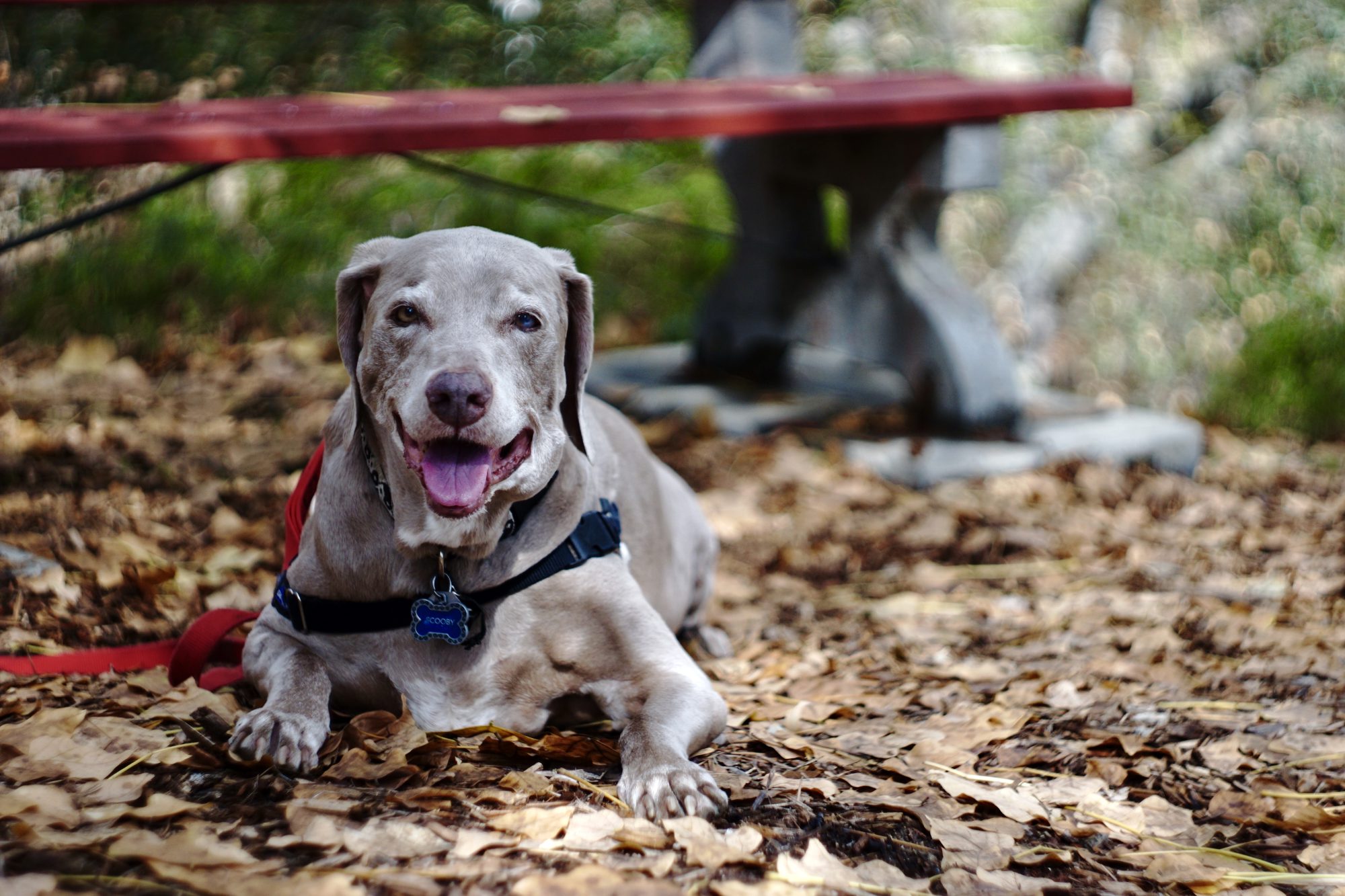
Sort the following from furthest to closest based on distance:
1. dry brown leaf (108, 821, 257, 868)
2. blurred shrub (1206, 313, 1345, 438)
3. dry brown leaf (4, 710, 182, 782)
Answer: blurred shrub (1206, 313, 1345, 438)
dry brown leaf (4, 710, 182, 782)
dry brown leaf (108, 821, 257, 868)

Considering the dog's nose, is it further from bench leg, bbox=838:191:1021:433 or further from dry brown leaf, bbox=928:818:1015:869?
bench leg, bbox=838:191:1021:433

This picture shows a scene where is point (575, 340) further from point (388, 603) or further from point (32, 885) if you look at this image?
point (32, 885)

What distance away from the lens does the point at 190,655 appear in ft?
9.05

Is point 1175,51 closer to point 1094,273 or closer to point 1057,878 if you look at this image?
point 1094,273

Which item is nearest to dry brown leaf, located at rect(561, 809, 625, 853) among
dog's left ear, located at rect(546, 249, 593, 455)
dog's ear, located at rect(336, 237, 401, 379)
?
dog's left ear, located at rect(546, 249, 593, 455)

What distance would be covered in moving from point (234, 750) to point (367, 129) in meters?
2.10

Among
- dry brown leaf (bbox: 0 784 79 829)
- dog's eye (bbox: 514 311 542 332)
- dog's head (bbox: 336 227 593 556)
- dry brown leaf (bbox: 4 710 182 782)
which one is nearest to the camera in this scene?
dry brown leaf (bbox: 0 784 79 829)

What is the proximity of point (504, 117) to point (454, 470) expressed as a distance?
201 centimetres

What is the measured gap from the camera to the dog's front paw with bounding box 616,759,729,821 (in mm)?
2182

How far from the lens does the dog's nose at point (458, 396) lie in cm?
222

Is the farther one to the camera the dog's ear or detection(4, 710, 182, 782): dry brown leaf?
the dog's ear

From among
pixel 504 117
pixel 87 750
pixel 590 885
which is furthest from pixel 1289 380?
pixel 87 750

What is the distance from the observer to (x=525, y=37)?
8.32 meters


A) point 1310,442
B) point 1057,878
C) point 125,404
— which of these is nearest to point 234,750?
point 1057,878
